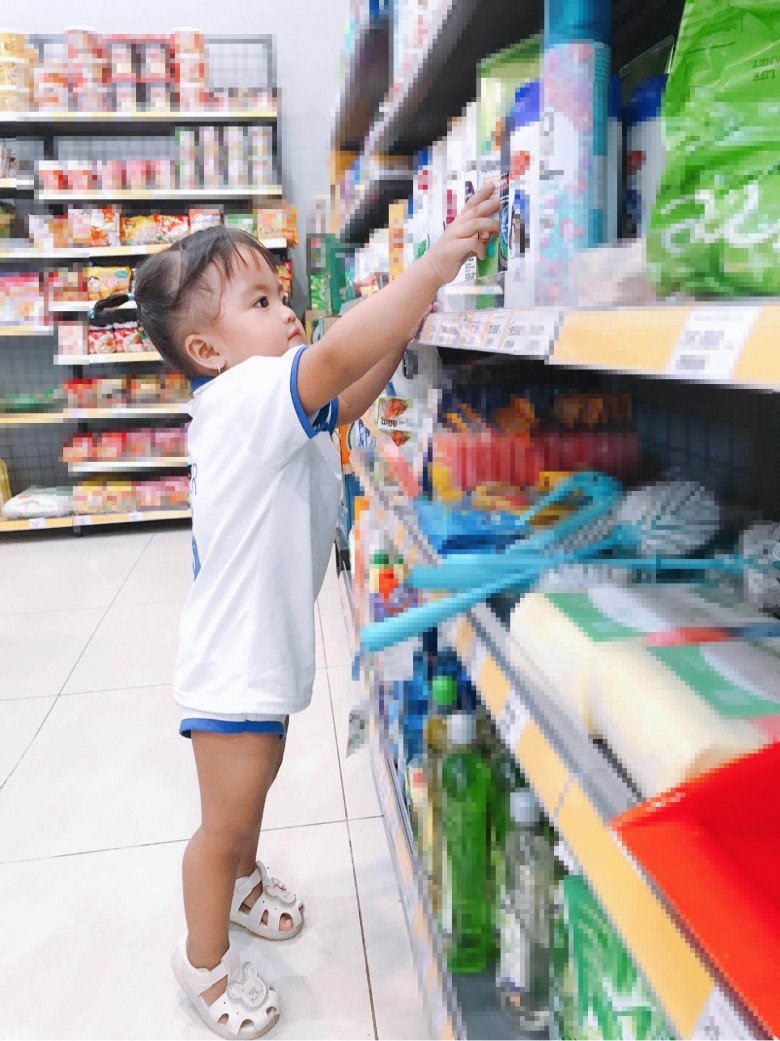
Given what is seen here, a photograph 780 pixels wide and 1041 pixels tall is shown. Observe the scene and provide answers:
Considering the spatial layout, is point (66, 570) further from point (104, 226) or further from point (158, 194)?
point (158, 194)

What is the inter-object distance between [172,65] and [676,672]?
4973mm

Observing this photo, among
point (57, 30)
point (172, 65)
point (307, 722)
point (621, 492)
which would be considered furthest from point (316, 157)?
point (621, 492)

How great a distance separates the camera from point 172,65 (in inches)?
177

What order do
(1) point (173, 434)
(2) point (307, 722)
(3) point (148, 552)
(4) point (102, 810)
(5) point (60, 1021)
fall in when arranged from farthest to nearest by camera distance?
(1) point (173, 434), (3) point (148, 552), (2) point (307, 722), (4) point (102, 810), (5) point (60, 1021)

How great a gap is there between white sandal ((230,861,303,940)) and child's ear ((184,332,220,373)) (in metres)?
0.99

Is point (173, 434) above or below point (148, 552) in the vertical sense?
above

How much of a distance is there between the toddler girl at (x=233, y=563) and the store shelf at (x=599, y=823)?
20.0 inches

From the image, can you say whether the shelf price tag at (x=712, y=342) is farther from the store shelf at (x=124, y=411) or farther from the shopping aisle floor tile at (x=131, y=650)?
the store shelf at (x=124, y=411)

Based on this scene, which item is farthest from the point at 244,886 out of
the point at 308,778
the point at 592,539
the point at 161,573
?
the point at 161,573

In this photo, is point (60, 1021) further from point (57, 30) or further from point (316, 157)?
point (57, 30)

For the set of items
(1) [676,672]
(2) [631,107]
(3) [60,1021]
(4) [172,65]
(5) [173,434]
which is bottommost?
(3) [60,1021]

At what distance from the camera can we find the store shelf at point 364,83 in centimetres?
218

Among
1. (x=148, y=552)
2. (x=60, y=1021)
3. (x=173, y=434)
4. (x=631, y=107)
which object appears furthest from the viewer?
(x=173, y=434)

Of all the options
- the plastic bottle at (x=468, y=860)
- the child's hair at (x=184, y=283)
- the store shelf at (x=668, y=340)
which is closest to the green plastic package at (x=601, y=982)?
the plastic bottle at (x=468, y=860)
